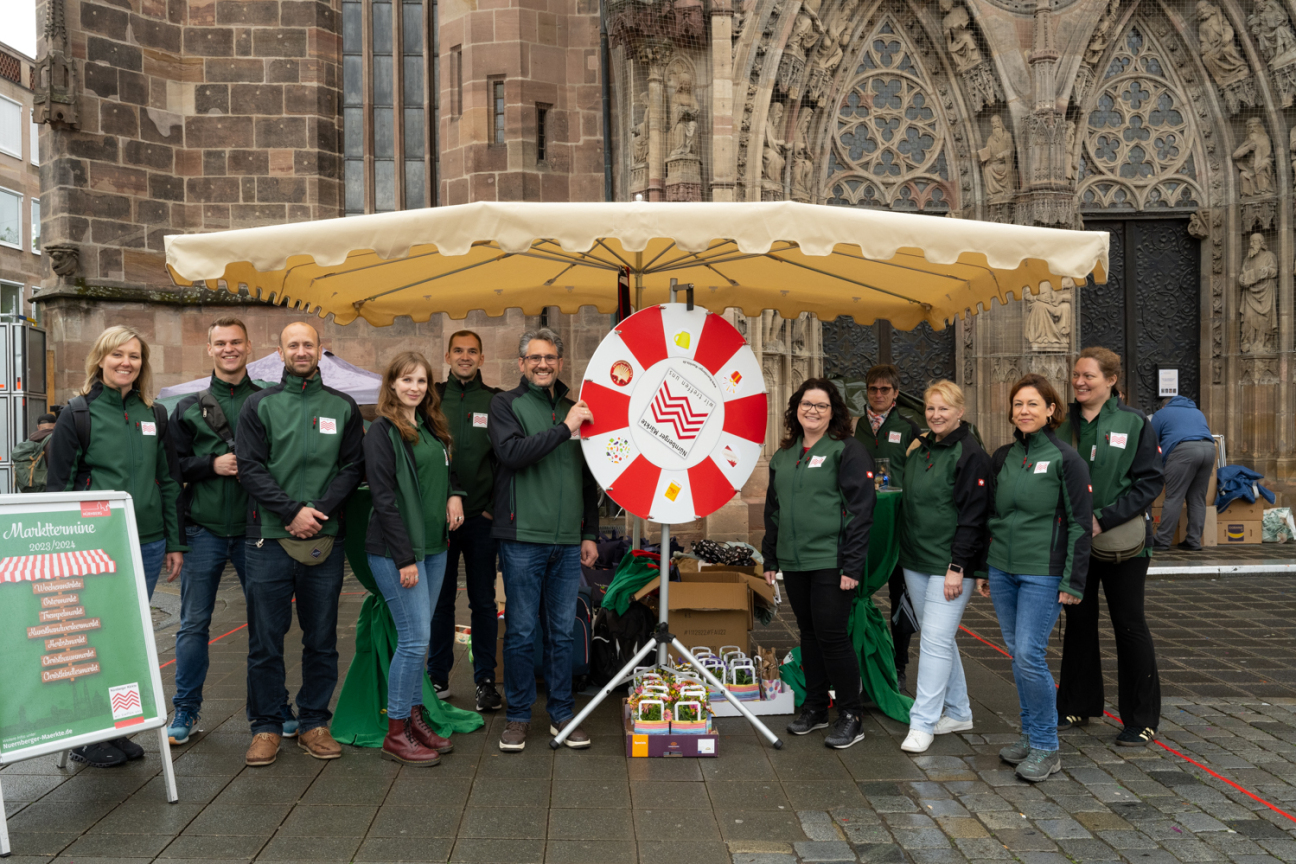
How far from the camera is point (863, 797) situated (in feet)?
13.6

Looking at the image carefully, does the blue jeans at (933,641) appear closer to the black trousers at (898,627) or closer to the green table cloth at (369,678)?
the black trousers at (898,627)

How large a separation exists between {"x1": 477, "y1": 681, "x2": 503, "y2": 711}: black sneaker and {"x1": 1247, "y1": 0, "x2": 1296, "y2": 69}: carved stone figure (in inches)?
471

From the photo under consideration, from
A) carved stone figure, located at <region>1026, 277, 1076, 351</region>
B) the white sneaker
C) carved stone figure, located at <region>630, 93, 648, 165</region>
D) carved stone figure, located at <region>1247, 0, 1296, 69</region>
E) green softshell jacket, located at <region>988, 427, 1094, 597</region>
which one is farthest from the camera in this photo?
carved stone figure, located at <region>1247, 0, 1296, 69</region>

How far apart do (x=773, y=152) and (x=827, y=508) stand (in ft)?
23.6

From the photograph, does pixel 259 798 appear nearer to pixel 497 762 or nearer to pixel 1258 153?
pixel 497 762

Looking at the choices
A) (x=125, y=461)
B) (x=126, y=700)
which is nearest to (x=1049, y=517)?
(x=126, y=700)

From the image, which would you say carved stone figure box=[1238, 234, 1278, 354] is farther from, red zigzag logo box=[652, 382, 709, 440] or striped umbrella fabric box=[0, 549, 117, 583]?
striped umbrella fabric box=[0, 549, 117, 583]

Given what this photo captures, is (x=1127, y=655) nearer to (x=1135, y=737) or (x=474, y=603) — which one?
(x=1135, y=737)

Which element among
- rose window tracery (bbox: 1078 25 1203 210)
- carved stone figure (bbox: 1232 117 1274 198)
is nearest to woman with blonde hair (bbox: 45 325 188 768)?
rose window tracery (bbox: 1078 25 1203 210)

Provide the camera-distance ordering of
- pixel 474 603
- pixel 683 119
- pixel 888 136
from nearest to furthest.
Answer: pixel 474 603 → pixel 683 119 → pixel 888 136

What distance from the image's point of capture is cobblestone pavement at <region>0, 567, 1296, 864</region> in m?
3.63

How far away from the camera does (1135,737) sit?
480cm

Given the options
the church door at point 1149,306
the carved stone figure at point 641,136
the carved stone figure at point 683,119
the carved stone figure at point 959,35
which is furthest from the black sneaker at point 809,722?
the carved stone figure at point 959,35

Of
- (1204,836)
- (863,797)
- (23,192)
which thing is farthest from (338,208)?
(23,192)
